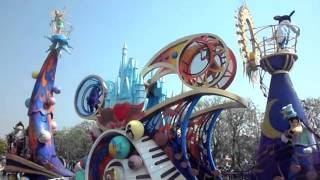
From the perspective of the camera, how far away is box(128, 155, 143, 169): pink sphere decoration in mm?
15086

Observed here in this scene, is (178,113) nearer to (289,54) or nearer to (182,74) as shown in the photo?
(182,74)

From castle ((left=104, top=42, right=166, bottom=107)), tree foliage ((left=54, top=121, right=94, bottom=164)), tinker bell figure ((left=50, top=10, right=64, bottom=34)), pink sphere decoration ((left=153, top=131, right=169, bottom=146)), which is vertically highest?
tinker bell figure ((left=50, top=10, right=64, bottom=34))

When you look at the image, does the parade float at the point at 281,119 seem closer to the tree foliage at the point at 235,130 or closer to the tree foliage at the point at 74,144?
the tree foliage at the point at 235,130

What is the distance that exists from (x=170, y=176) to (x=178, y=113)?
92.4 inches

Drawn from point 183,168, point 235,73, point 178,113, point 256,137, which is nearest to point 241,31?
point 235,73

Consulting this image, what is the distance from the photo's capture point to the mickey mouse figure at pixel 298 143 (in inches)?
447

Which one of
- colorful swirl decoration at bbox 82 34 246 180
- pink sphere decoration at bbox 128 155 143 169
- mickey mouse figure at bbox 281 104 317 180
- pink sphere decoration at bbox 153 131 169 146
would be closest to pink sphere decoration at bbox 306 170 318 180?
mickey mouse figure at bbox 281 104 317 180

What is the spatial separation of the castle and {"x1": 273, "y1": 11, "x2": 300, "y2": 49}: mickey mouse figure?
6007mm

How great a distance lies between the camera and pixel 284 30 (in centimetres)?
1336

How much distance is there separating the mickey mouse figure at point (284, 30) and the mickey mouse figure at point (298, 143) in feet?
7.52

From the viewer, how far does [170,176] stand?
1503 cm

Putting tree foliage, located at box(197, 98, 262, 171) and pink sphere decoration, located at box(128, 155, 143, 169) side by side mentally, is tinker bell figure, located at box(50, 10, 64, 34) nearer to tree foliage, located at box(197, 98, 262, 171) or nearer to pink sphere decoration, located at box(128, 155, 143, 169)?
pink sphere decoration, located at box(128, 155, 143, 169)

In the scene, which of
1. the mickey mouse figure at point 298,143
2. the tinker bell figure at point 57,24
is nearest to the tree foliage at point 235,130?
the tinker bell figure at point 57,24

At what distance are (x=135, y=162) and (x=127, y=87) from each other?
3.45 metres
